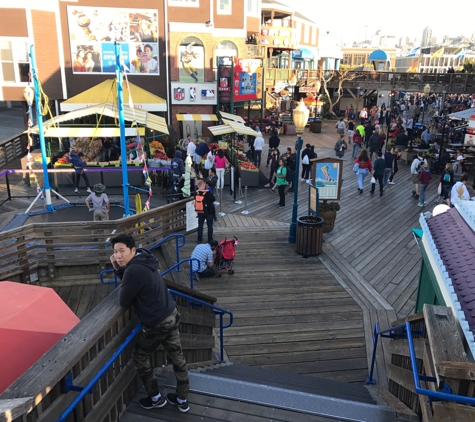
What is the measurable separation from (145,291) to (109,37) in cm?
2117

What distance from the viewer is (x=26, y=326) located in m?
3.91

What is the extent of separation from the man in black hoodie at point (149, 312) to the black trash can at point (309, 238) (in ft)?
21.5

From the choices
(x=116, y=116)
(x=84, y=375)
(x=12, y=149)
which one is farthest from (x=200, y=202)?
(x=12, y=149)

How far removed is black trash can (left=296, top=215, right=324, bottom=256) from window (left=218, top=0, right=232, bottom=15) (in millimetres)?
17454

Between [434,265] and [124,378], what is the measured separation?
153 inches

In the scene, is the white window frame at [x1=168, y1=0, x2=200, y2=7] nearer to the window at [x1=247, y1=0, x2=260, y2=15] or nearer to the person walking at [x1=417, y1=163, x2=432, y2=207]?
the window at [x1=247, y1=0, x2=260, y2=15]

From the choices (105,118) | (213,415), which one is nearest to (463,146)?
(105,118)

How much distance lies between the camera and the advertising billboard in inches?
844

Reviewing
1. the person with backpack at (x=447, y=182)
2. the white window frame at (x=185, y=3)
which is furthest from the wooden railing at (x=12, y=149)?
the person with backpack at (x=447, y=182)

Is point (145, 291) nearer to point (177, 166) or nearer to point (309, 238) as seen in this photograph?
point (309, 238)

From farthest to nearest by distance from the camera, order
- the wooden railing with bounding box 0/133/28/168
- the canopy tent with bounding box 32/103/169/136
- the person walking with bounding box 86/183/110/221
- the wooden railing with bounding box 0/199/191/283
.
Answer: the wooden railing with bounding box 0/133/28/168 → the canopy tent with bounding box 32/103/169/136 → the person walking with bounding box 86/183/110/221 → the wooden railing with bounding box 0/199/191/283

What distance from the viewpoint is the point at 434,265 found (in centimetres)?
551

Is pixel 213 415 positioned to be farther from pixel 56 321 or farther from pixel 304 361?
pixel 304 361

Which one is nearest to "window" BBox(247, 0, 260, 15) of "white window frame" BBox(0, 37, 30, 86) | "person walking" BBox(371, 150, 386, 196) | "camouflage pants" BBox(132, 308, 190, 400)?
"white window frame" BBox(0, 37, 30, 86)
